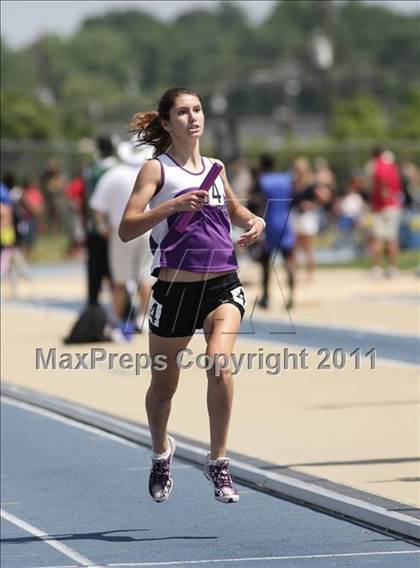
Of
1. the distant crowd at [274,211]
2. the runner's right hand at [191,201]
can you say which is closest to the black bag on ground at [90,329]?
the distant crowd at [274,211]

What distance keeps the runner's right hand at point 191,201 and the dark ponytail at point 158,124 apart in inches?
20.5

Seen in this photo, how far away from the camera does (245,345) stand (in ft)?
54.9

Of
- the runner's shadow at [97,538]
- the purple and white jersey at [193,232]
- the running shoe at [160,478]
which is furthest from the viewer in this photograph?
the runner's shadow at [97,538]

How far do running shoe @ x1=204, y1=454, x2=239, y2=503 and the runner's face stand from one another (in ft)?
5.10

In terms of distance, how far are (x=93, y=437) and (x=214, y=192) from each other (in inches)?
158

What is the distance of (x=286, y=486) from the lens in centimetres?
880

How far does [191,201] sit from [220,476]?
1382 mm

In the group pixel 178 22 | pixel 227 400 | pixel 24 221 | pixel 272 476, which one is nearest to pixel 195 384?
pixel 272 476

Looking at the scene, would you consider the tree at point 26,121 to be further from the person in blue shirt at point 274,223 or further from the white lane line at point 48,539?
the white lane line at point 48,539

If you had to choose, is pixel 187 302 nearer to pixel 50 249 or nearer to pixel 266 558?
pixel 266 558

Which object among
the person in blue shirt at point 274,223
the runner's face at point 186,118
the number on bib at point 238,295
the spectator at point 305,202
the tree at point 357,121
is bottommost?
the number on bib at point 238,295

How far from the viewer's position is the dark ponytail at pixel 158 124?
764cm

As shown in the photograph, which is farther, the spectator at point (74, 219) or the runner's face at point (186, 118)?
the spectator at point (74, 219)

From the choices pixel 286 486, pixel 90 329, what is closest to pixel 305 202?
pixel 90 329
